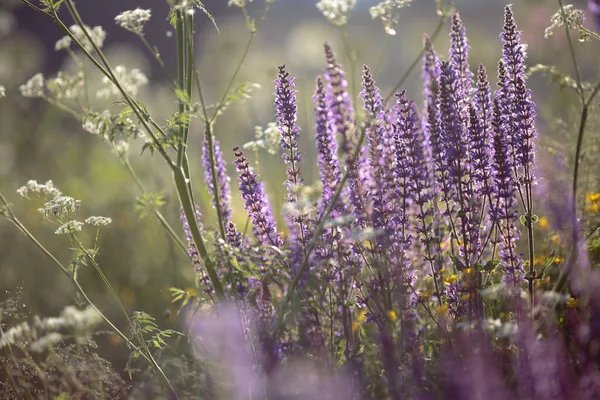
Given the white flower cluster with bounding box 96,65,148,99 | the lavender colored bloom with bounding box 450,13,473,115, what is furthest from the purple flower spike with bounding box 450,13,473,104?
the white flower cluster with bounding box 96,65,148,99

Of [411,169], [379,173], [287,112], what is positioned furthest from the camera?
[411,169]

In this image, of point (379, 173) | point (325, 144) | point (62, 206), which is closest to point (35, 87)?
point (62, 206)

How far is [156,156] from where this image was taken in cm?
826

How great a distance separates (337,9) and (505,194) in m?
1.24

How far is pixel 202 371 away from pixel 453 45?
2.26 meters

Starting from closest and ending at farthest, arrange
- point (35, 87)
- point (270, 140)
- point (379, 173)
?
1. point (379, 173)
2. point (270, 140)
3. point (35, 87)

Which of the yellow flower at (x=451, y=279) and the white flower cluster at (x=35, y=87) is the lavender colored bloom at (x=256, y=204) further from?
the white flower cluster at (x=35, y=87)

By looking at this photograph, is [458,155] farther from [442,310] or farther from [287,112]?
[287,112]

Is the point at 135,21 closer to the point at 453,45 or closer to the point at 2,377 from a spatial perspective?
the point at 453,45

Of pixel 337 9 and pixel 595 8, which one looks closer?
pixel 337 9

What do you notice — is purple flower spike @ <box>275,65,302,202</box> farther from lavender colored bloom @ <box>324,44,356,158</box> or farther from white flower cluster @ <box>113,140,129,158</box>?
white flower cluster @ <box>113,140,129,158</box>

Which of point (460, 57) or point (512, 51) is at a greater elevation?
point (460, 57)

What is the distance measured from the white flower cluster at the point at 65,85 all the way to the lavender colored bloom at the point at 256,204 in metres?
1.91

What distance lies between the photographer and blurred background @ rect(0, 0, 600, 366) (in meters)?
5.38
